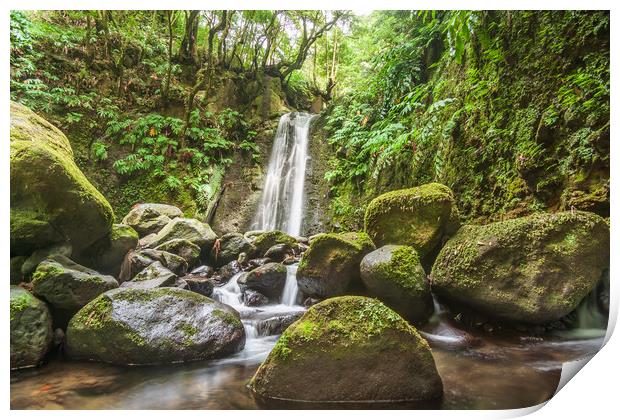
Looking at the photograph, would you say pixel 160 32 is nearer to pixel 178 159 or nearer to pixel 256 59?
pixel 256 59

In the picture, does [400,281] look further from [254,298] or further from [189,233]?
[189,233]

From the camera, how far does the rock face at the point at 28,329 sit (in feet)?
5.17

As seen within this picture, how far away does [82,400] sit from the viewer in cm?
134

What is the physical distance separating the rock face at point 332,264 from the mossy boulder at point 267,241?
645 mm

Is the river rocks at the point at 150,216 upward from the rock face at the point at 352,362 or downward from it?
upward

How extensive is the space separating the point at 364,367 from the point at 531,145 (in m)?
1.86

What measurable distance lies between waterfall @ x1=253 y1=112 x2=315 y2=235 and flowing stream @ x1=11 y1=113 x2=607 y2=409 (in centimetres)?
159

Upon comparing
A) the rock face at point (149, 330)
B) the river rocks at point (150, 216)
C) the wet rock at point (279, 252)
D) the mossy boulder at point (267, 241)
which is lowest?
the rock face at point (149, 330)

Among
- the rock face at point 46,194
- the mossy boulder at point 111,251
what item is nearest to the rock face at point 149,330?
the rock face at point 46,194

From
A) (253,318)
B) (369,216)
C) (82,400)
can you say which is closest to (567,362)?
(369,216)

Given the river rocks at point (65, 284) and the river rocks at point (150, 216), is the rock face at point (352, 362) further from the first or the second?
the river rocks at point (150, 216)

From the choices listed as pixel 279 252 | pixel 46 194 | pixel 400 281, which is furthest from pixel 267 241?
pixel 46 194

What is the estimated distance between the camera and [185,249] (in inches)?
139

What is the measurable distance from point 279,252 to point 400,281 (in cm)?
133
